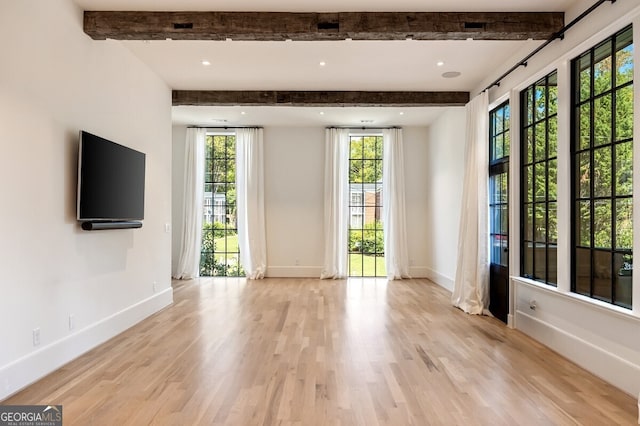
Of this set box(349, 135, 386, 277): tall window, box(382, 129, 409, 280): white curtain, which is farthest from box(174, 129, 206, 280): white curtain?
box(382, 129, 409, 280): white curtain

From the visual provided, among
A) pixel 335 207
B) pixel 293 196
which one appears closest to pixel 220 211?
pixel 293 196

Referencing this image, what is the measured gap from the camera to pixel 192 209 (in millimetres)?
8188

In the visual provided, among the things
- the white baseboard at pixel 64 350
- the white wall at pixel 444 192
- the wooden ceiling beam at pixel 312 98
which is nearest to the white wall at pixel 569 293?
the wooden ceiling beam at pixel 312 98

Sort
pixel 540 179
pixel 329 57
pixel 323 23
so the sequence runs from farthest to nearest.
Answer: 1. pixel 329 57
2. pixel 540 179
3. pixel 323 23

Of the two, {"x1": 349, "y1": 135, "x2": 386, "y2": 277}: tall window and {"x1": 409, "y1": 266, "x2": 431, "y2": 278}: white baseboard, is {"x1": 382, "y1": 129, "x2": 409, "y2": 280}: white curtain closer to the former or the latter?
{"x1": 409, "y1": 266, "x2": 431, "y2": 278}: white baseboard

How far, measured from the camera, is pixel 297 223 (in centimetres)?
834

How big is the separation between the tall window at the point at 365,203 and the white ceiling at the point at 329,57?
267 centimetres

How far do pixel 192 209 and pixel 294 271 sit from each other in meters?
2.56

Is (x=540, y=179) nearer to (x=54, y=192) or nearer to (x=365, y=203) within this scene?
(x=365, y=203)

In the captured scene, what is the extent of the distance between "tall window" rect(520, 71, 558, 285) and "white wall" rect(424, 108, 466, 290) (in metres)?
1.74

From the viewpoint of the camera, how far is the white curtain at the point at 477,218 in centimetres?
516

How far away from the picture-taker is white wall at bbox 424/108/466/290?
255 inches

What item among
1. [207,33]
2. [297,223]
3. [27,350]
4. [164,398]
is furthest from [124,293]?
[297,223]

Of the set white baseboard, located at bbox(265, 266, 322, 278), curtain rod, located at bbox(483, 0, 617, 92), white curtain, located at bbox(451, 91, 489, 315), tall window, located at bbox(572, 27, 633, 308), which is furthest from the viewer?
white baseboard, located at bbox(265, 266, 322, 278)
